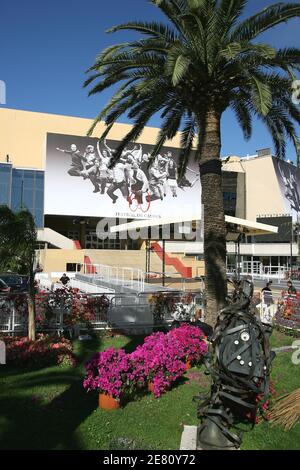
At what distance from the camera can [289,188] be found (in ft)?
216

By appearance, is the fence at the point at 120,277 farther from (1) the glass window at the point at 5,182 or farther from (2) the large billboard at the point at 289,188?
(2) the large billboard at the point at 289,188

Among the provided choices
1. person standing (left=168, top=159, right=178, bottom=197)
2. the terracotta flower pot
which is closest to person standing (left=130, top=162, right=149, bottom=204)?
person standing (left=168, top=159, right=178, bottom=197)

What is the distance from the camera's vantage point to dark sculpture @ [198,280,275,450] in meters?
5.29

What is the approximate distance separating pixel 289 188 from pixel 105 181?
91.4 feet

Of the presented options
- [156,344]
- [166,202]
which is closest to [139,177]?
[166,202]

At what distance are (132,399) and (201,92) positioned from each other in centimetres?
689

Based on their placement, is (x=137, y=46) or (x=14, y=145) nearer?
(x=137, y=46)

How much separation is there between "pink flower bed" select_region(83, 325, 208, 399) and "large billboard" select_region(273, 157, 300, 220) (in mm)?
56948

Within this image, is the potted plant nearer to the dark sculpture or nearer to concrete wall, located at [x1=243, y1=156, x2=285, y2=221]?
the dark sculpture

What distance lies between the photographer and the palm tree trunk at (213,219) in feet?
34.0

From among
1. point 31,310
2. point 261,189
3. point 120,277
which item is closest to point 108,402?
point 31,310

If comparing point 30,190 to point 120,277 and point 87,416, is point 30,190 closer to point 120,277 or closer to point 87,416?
point 120,277
